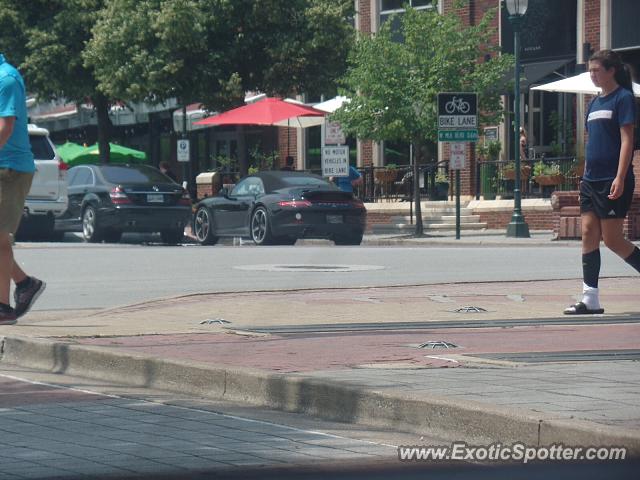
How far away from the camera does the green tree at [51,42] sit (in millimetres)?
39594

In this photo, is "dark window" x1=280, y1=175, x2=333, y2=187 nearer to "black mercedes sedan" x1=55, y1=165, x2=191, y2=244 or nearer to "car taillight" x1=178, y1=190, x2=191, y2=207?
"car taillight" x1=178, y1=190, x2=191, y2=207

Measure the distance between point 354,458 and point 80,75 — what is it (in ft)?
117

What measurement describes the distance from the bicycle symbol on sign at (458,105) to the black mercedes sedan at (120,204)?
515 centimetres

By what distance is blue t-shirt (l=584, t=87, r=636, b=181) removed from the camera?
35.2 ft

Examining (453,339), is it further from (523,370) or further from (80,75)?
(80,75)

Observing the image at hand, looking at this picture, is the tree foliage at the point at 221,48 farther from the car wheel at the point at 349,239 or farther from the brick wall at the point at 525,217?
the car wheel at the point at 349,239

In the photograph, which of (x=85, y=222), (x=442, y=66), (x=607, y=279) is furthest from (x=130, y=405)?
(x=442, y=66)

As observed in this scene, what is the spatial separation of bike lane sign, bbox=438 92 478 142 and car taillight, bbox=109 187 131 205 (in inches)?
228

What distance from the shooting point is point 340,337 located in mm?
9680

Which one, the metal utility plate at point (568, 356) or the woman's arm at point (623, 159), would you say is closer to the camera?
the metal utility plate at point (568, 356)

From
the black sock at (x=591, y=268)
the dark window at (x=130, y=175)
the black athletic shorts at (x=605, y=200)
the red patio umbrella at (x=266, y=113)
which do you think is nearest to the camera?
the black athletic shorts at (x=605, y=200)

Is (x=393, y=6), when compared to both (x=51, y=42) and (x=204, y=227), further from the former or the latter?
(x=204, y=227)

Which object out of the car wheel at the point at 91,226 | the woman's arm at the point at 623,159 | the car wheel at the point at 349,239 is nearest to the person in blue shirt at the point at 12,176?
the woman's arm at the point at 623,159

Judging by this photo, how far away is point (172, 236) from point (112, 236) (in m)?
1.40
